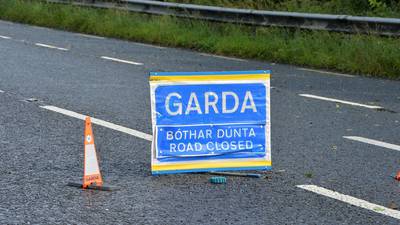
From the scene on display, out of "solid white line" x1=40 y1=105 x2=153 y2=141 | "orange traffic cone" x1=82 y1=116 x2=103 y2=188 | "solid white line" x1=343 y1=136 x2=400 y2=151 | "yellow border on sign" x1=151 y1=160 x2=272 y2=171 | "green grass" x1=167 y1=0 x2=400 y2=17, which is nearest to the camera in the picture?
"orange traffic cone" x1=82 y1=116 x2=103 y2=188

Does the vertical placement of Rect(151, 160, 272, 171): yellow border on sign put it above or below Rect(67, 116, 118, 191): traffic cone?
below

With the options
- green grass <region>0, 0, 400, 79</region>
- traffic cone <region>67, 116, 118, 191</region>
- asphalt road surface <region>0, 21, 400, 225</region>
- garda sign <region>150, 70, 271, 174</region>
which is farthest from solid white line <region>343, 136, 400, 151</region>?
green grass <region>0, 0, 400, 79</region>

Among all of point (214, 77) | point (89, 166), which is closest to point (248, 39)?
point (214, 77)

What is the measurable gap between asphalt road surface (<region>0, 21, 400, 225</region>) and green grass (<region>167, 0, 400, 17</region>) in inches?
186

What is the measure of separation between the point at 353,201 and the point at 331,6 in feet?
46.7

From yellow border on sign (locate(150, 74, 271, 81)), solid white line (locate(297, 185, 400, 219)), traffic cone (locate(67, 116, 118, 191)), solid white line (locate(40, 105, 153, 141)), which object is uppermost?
yellow border on sign (locate(150, 74, 271, 81))

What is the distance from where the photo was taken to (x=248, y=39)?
57.8 feet

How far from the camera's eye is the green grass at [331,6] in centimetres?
1927

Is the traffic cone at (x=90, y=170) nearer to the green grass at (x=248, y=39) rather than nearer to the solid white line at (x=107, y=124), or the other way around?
the solid white line at (x=107, y=124)

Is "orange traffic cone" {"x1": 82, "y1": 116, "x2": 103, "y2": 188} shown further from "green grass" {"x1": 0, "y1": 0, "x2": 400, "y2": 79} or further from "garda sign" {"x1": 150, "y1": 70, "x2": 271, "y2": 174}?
"green grass" {"x1": 0, "y1": 0, "x2": 400, "y2": 79}

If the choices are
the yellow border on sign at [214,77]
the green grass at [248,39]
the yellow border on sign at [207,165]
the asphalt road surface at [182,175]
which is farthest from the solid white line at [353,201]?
the green grass at [248,39]

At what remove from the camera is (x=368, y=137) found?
923 centimetres

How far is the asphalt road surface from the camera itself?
629 centimetres

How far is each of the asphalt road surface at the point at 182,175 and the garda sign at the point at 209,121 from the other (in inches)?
6.2
